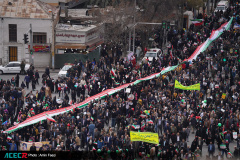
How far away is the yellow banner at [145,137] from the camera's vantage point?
27.8 meters

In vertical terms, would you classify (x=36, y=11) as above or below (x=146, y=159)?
above

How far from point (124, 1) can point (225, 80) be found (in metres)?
18.8

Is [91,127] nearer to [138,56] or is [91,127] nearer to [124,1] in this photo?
[138,56]

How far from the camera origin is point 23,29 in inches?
1992

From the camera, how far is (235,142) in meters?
31.3

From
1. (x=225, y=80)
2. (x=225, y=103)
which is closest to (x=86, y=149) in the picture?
(x=225, y=103)

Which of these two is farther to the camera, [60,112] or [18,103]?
[18,103]

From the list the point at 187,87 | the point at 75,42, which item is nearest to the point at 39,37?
the point at 75,42

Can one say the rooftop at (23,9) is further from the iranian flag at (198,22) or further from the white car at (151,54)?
the iranian flag at (198,22)

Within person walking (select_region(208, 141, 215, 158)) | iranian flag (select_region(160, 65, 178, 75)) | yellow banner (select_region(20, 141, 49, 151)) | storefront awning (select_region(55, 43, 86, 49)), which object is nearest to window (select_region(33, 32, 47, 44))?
storefront awning (select_region(55, 43, 86, 49))

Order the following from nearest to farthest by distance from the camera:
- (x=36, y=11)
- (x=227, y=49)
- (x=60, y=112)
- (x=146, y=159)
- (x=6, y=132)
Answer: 1. (x=146, y=159)
2. (x=6, y=132)
3. (x=60, y=112)
4. (x=227, y=49)
5. (x=36, y=11)

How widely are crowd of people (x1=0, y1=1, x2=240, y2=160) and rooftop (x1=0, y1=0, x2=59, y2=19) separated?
844 centimetres

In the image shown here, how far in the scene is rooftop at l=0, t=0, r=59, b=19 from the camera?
166ft

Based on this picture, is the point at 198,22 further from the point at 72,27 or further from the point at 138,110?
the point at 138,110
